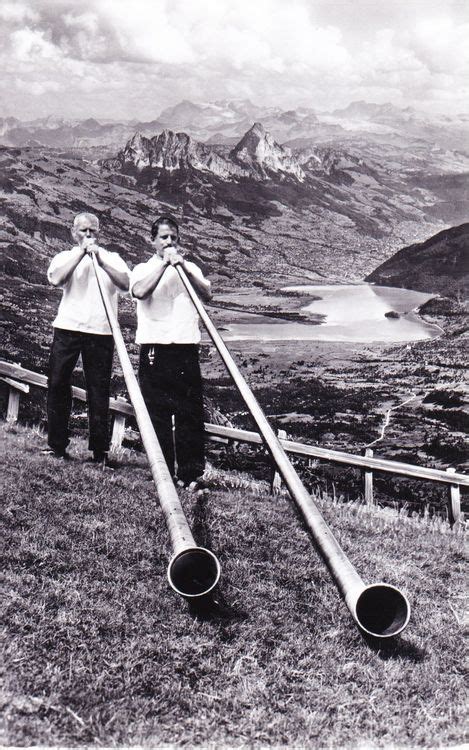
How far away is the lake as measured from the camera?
23.9 feet

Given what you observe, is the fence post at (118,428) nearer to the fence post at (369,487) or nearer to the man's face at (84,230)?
the man's face at (84,230)

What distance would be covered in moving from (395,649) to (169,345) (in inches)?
102

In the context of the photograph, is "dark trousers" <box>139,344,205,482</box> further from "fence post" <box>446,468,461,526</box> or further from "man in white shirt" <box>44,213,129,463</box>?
"fence post" <box>446,468,461,526</box>

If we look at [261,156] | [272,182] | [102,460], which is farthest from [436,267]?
[272,182]

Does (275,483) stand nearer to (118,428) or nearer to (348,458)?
(348,458)

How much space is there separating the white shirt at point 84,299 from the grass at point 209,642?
1282mm

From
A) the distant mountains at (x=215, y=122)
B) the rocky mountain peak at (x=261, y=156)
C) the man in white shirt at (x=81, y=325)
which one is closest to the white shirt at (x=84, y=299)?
the man in white shirt at (x=81, y=325)

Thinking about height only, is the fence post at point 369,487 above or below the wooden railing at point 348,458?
below

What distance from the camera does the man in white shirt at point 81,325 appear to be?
435cm

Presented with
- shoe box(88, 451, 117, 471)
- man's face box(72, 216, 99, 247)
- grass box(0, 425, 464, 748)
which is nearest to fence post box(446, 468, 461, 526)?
grass box(0, 425, 464, 748)

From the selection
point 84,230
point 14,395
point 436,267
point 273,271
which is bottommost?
point 14,395

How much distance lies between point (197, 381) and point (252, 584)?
1805 millimetres

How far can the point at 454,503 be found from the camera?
508 centimetres

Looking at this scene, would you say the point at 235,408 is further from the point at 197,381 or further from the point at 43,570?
the point at 43,570
